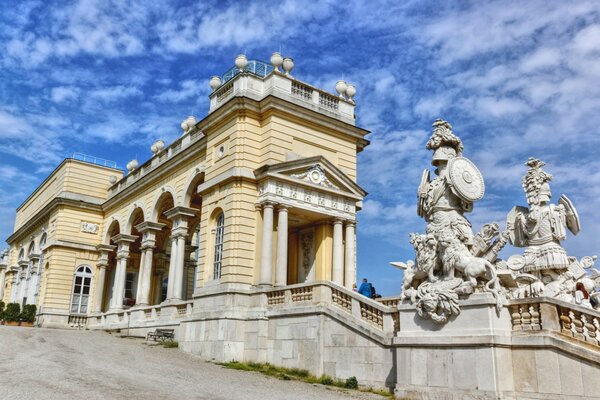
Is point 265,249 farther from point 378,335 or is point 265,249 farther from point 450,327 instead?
point 450,327

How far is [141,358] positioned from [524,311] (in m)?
→ 10.1

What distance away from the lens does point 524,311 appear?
397 inches

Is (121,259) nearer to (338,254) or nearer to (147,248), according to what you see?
(147,248)

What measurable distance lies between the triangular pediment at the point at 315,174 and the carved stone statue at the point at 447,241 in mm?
8244

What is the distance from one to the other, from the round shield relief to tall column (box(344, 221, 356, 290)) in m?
10.1

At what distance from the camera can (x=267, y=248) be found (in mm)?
18875

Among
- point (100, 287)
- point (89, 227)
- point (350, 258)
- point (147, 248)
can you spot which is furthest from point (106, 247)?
point (350, 258)

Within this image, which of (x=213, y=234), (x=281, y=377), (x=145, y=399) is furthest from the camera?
(x=213, y=234)

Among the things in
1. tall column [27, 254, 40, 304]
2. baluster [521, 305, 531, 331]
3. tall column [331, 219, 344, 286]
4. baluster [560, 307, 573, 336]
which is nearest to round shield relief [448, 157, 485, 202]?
baluster [521, 305, 531, 331]

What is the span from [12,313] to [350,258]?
20.9 meters

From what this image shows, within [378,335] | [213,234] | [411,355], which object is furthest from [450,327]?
[213,234]

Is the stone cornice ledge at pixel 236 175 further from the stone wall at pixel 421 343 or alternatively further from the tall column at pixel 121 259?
the tall column at pixel 121 259

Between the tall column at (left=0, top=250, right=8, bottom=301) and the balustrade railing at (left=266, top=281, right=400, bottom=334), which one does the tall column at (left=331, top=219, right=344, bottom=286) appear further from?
the tall column at (left=0, top=250, right=8, bottom=301)

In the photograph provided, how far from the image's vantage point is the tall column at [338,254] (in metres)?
20.6
